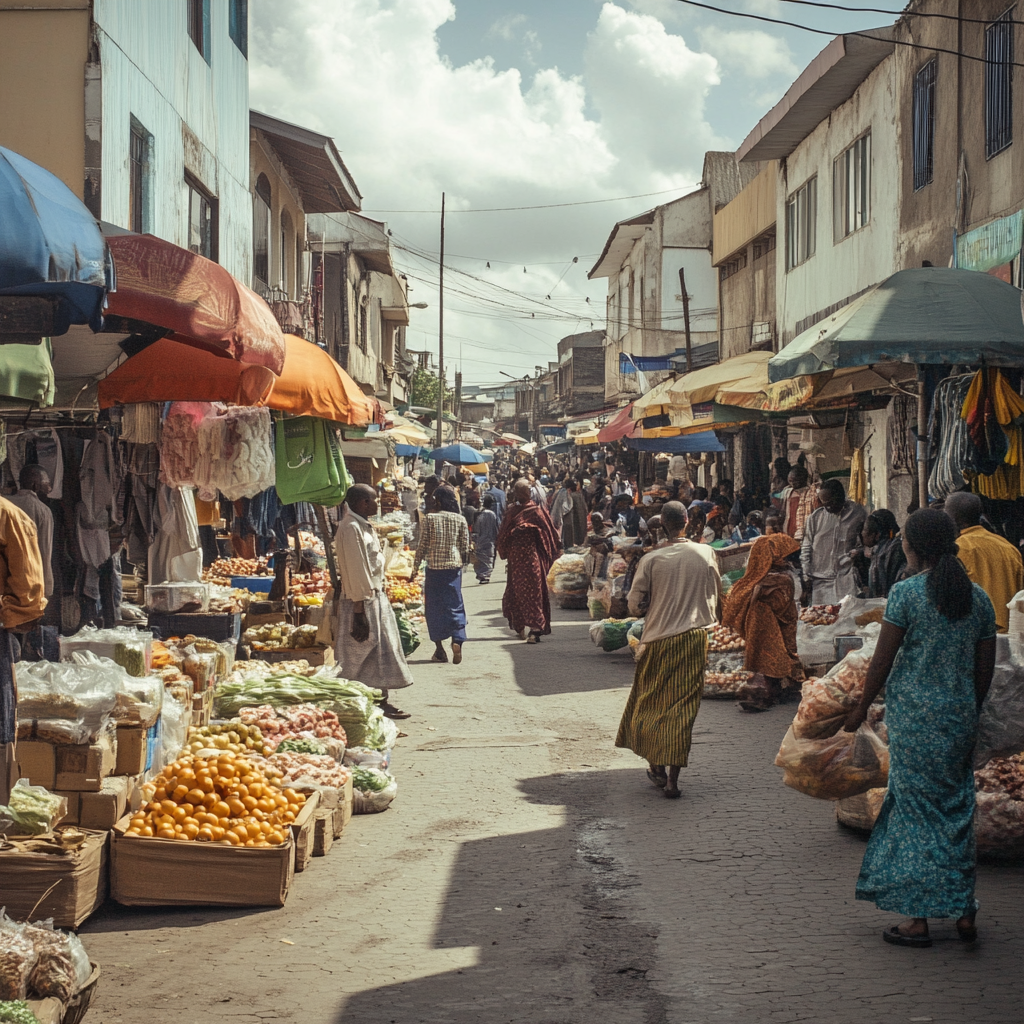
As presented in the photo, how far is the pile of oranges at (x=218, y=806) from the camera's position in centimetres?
570

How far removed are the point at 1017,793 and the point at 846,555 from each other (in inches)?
230

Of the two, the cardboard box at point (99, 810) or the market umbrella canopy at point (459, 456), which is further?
the market umbrella canopy at point (459, 456)

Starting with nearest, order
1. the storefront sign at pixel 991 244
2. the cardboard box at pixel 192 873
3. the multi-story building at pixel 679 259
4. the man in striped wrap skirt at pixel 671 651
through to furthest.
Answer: the cardboard box at pixel 192 873 < the man in striped wrap skirt at pixel 671 651 < the storefront sign at pixel 991 244 < the multi-story building at pixel 679 259

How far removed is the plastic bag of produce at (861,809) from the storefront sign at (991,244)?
5.39 m

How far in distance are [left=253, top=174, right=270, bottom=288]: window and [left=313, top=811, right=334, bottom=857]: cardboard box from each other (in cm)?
1249

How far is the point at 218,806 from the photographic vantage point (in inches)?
232

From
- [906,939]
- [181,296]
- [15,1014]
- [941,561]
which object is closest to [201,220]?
[181,296]

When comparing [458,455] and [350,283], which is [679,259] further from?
[350,283]

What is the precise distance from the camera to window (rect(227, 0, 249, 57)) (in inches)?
559

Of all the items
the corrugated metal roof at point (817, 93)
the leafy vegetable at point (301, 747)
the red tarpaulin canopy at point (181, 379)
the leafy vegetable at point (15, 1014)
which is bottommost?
the leafy vegetable at point (15, 1014)

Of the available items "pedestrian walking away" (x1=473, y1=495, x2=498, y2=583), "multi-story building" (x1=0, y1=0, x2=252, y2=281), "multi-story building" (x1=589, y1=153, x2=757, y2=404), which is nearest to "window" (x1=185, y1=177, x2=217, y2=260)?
"multi-story building" (x1=0, y1=0, x2=252, y2=281)

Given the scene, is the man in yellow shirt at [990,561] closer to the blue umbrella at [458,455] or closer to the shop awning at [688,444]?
the shop awning at [688,444]

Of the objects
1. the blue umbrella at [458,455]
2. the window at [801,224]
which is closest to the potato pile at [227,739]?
the window at [801,224]

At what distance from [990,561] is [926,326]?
189 centimetres
